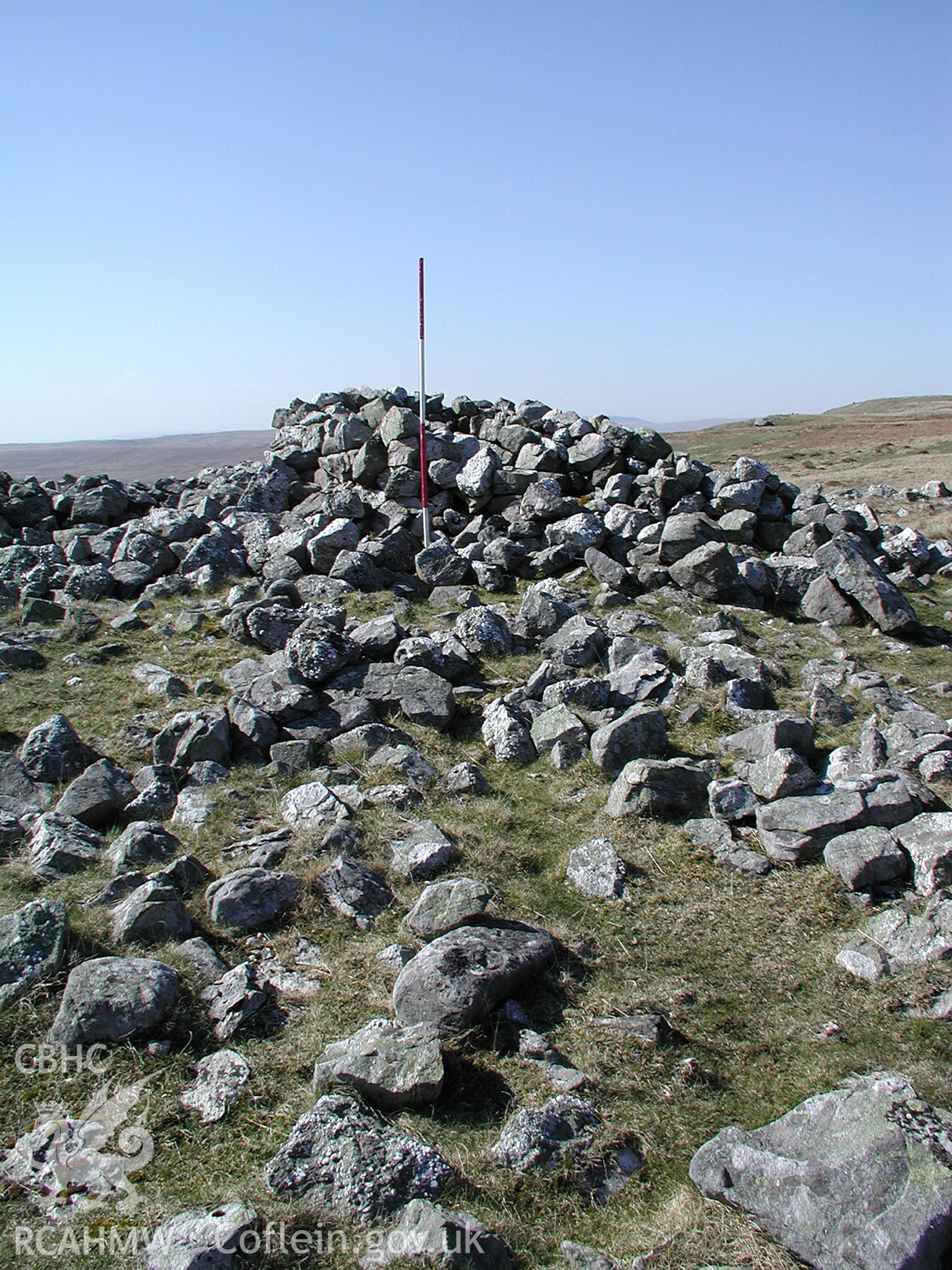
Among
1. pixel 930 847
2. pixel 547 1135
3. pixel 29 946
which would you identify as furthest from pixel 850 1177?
pixel 29 946

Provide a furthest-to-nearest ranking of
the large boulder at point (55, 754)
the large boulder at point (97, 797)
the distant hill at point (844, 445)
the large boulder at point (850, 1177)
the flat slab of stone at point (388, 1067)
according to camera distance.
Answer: the distant hill at point (844, 445) < the large boulder at point (55, 754) < the large boulder at point (97, 797) < the flat slab of stone at point (388, 1067) < the large boulder at point (850, 1177)

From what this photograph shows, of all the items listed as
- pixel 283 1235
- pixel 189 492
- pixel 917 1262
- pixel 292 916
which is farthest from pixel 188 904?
pixel 189 492

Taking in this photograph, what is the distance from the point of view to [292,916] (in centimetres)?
533

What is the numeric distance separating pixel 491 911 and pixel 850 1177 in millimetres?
2516

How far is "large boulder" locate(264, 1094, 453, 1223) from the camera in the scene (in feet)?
11.0

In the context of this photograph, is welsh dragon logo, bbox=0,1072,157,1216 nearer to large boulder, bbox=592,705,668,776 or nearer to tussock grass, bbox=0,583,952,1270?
tussock grass, bbox=0,583,952,1270

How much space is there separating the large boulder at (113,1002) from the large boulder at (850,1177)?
257 centimetres

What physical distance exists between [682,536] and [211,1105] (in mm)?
9485

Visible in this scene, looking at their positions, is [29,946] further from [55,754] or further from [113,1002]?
[55,754]

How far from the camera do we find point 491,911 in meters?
5.39

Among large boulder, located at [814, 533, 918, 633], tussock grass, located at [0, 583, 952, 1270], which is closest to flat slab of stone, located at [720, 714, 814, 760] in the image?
tussock grass, located at [0, 583, 952, 1270]

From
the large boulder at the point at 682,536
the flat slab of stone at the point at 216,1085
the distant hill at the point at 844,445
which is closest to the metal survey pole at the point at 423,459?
the large boulder at the point at 682,536

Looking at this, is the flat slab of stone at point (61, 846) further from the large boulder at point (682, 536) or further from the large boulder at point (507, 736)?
the large boulder at point (682, 536)

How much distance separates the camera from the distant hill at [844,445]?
27078mm
